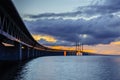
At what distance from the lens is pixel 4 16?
A: 6794 cm

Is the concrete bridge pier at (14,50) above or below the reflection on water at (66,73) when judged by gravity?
above

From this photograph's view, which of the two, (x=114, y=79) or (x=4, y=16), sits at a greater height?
(x=4, y=16)

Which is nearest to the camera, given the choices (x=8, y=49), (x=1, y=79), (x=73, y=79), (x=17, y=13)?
(x=1, y=79)

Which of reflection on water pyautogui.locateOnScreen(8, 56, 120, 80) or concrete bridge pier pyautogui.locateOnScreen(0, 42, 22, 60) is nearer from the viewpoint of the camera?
reflection on water pyautogui.locateOnScreen(8, 56, 120, 80)

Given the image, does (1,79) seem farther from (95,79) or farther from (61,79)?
(95,79)

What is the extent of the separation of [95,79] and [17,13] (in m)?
27.2

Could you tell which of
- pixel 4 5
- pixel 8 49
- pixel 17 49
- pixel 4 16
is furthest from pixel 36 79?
pixel 8 49

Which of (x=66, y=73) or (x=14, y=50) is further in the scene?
(x=14, y=50)

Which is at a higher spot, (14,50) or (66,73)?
→ (14,50)

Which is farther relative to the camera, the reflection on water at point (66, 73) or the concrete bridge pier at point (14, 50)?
the concrete bridge pier at point (14, 50)

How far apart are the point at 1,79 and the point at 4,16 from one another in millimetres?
24409

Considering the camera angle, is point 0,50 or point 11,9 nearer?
point 11,9

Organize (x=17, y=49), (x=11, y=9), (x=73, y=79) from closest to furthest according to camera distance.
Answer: (x=73, y=79) < (x=11, y=9) < (x=17, y=49)

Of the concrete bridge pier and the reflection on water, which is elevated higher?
the concrete bridge pier
